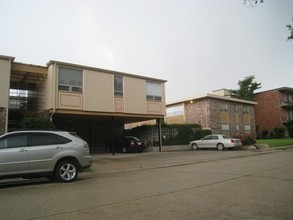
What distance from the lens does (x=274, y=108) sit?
49.5 meters

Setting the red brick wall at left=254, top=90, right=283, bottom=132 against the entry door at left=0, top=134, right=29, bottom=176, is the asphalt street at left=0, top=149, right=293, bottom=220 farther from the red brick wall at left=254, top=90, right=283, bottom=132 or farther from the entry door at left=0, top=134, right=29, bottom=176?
the red brick wall at left=254, top=90, right=283, bottom=132

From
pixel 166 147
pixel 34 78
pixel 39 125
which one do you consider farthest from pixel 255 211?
pixel 166 147

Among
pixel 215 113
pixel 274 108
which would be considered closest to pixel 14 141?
pixel 215 113

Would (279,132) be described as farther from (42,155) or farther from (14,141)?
(14,141)

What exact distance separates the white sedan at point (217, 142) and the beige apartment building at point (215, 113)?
6617 mm

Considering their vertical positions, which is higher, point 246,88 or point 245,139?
point 246,88

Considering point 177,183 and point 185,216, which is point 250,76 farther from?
point 185,216

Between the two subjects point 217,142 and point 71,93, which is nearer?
point 71,93

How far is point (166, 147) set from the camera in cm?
2683

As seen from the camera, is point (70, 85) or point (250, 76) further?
point (250, 76)

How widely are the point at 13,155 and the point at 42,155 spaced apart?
870 mm

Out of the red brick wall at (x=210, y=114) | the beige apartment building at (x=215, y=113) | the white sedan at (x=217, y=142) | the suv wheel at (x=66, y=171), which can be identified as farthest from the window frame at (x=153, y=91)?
the suv wheel at (x=66, y=171)

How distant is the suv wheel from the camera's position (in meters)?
9.74

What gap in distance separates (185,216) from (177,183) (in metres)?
3.60
